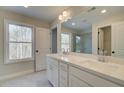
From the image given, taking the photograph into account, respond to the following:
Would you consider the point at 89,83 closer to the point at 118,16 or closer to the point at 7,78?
the point at 118,16

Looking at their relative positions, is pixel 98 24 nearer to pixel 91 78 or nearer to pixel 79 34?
pixel 79 34

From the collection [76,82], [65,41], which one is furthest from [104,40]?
[65,41]

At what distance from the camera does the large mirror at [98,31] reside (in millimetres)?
1615

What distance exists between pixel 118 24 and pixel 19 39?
10.5ft

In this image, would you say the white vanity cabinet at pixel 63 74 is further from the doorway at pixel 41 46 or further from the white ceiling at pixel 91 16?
the doorway at pixel 41 46

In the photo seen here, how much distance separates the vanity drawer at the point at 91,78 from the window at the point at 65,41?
136 centimetres

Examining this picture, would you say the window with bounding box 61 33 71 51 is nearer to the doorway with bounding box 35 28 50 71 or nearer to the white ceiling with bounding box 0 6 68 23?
the white ceiling with bounding box 0 6 68 23

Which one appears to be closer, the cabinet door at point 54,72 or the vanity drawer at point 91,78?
the vanity drawer at point 91,78

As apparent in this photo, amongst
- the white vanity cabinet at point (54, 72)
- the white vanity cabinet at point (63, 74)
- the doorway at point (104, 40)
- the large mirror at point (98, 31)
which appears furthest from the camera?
the white vanity cabinet at point (54, 72)

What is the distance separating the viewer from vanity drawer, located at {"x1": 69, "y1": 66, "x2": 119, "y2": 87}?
3.43 ft

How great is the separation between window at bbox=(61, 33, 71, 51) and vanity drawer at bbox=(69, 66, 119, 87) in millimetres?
1355

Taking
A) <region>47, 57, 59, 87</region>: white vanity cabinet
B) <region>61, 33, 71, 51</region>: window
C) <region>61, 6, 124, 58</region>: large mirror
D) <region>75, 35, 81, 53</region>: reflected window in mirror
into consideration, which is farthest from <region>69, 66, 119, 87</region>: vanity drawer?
<region>61, 33, 71, 51</region>: window

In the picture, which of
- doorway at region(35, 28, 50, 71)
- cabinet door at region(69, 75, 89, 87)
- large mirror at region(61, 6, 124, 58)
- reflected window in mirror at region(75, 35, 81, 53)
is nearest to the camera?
cabinet door at region(69, 75, 89, 87)

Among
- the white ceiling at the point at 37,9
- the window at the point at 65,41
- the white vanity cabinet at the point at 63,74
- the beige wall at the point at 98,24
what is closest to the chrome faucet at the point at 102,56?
the beige wall at the point at 98,24
